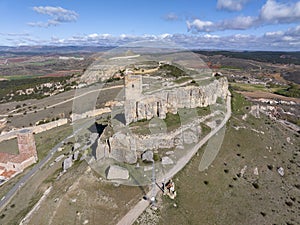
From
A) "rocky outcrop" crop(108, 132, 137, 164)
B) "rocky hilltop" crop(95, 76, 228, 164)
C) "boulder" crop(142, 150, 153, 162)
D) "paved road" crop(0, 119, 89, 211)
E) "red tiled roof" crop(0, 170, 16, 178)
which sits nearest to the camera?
"rocky outcrop" crop(108, 132, 137, 164)

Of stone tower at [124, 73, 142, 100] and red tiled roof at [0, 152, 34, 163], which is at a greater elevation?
stone tower at [124, 73, 142, 100]

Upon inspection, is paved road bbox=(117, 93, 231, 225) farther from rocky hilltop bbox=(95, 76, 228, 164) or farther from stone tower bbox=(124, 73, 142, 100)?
stone tower bbox=(124, 73, 142, 100)

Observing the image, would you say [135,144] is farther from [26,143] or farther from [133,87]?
[26,143]

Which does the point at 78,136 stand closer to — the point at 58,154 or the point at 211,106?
the point at 58,154

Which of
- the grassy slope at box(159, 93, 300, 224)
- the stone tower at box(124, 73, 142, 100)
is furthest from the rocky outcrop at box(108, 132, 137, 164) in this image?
the stone tower at box(124, 73, 142, 100)

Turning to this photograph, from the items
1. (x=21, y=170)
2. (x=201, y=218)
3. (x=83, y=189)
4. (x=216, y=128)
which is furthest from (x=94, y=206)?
(x=216, y=128)
